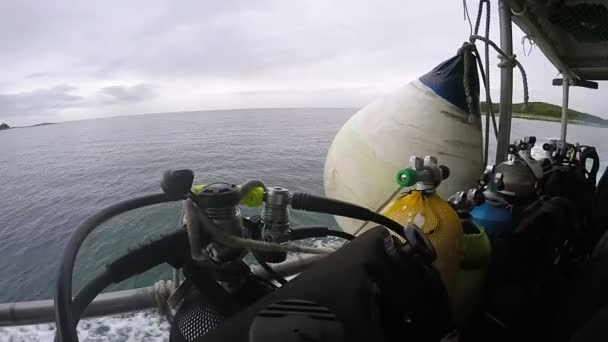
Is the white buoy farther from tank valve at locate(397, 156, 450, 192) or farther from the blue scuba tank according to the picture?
tank valve at locate(397, 156, 450, 192)

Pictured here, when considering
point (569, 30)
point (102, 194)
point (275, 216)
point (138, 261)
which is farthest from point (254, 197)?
point (102, 194)

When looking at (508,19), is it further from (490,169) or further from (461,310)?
(461,310)

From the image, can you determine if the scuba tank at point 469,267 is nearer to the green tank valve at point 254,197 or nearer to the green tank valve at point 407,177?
the green tank valve at point 407,177

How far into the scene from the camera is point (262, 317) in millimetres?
328

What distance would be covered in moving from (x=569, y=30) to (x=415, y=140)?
7.28ft

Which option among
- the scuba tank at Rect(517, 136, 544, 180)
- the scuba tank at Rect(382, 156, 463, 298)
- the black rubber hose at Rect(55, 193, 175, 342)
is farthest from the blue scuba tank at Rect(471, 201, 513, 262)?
the black rubber hose at Rect(55, 193, 175, 342)

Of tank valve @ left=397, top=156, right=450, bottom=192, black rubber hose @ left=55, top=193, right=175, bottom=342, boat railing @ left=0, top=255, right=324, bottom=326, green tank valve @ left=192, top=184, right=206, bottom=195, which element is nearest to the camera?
black rubber hose @ left=55, top=193, right=175, bottom=342

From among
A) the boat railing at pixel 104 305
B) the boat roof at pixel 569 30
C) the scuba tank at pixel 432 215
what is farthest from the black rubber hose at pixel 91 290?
the boat roof at pixel 569 30

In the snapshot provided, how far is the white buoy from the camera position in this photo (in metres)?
1.67

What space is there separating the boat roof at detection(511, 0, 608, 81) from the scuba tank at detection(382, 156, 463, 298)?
5.40ft

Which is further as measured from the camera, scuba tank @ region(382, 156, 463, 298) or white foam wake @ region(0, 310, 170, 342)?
white foam wake @ region(0, 310, 170, 342)

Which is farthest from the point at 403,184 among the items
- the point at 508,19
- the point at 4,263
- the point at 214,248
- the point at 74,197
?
the point at 74,197

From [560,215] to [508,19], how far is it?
4.87 ft

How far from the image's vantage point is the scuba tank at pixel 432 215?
3.20 ft
